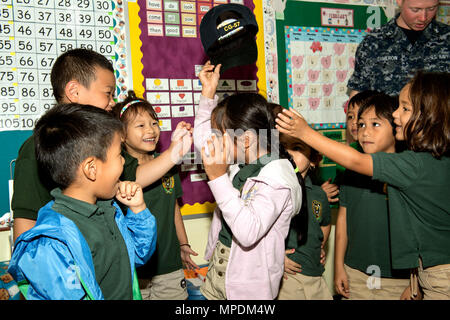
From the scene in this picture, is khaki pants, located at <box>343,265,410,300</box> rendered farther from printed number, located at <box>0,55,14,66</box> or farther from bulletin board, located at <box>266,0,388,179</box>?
printed number, located at <box>0,55,14,66</box>

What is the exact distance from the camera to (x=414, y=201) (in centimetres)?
134

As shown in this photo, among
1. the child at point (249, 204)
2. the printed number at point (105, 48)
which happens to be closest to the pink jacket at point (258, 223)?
the child at point (249, 204)

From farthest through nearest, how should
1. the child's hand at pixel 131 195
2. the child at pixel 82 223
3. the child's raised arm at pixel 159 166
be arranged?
the child's raised arm at pixel 159 166 → the child's hand at pixel 131 195 → the child at pixel 82 223

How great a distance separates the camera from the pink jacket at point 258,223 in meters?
1.14

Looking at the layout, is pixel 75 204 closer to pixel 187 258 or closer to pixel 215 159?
pixel 215 159

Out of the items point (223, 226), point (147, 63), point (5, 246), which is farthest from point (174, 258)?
point (147, 63)

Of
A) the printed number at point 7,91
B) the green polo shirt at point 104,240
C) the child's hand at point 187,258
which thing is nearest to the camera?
the green polo shirt at point 104,240

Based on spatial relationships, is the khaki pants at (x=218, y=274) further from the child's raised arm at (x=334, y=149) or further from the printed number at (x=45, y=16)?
the printed number at (x=45, y=16)

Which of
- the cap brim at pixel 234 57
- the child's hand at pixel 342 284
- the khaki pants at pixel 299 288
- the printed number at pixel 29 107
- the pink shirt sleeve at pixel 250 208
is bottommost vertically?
the child's hand at pixel 342 284

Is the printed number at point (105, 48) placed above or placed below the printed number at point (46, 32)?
below

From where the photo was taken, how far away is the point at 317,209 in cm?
167

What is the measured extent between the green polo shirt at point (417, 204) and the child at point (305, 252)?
1.08ft

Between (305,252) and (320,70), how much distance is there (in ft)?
4.49

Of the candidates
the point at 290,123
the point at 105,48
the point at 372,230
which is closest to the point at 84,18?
the point at 105,48
